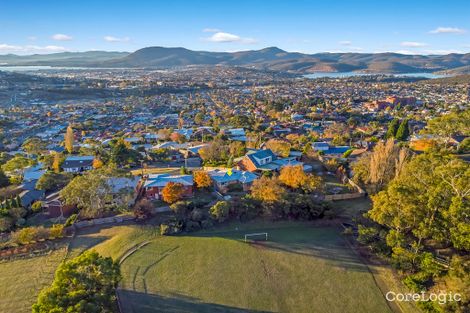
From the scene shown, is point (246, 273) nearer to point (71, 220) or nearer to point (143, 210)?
point (143, 210)

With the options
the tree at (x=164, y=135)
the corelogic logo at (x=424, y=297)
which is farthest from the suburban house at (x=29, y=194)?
the corelogic logo at (x=424, y=297)

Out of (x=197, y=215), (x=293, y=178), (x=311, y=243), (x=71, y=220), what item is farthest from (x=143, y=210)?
(x=293, y=178)

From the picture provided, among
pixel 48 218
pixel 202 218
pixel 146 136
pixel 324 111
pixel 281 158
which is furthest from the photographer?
pixel 324 111

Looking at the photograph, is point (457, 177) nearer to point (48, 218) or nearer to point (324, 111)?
point (48, 218)

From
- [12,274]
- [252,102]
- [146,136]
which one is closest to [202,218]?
[12,274]

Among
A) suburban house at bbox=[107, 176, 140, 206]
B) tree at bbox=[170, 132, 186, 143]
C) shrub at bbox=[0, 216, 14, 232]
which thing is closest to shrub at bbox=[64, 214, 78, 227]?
suburban house at bbox=[107, 176, 140, 206]

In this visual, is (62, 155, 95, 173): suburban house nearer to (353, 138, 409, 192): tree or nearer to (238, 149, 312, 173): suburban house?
(238, 149, 312, 173): suburban house
